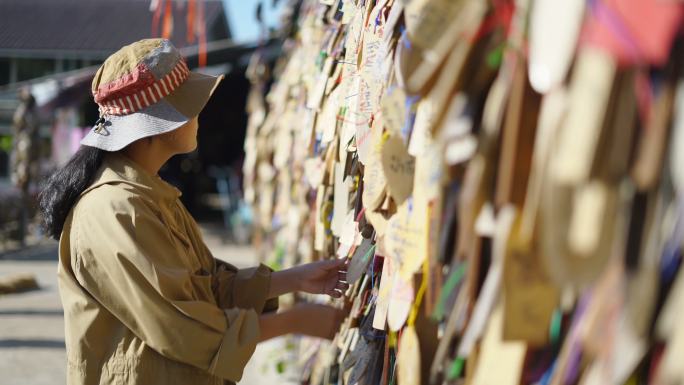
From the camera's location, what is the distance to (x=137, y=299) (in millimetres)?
1572

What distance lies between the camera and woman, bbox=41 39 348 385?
1591 millimetres

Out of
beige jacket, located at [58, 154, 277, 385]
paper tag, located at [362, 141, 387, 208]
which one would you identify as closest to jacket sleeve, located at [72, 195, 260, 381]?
beige jacket, located at [58, 154, 277, 385]

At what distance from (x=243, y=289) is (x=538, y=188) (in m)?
1.31

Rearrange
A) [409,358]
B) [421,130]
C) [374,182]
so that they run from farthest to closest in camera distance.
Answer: [374,182]
[409,358]
[421,130]

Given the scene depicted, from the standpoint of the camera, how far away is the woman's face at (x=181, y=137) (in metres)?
1.80

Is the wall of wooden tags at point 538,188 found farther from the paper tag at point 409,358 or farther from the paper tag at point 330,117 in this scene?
the paper tag at point 330,117

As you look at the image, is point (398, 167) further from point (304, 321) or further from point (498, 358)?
point (304, 321)

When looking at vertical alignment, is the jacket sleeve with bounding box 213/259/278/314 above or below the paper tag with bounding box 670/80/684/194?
below

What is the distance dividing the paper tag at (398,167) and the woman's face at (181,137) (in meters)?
0.66

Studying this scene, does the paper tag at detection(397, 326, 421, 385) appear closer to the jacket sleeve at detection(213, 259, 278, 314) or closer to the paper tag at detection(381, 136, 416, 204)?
the paper tag at detection(381, 136, 416, 204)

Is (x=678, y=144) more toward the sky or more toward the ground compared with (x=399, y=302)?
more toward the sky

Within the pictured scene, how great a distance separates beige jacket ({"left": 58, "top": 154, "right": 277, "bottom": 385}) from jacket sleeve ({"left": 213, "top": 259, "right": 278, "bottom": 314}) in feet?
0.64

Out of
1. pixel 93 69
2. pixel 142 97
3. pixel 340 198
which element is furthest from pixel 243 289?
pixel 93 69

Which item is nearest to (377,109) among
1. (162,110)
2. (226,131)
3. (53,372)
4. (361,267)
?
(361,267)
